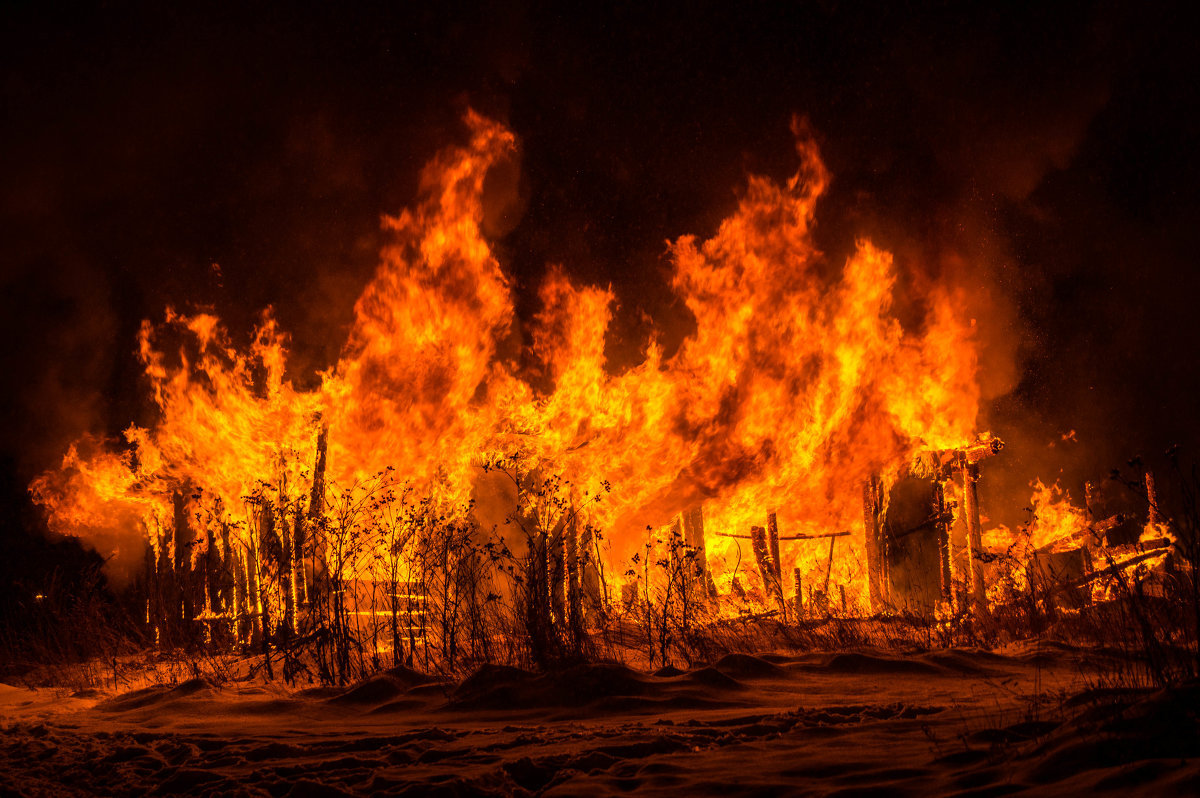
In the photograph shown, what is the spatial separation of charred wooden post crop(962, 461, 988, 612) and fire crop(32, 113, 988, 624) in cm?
112

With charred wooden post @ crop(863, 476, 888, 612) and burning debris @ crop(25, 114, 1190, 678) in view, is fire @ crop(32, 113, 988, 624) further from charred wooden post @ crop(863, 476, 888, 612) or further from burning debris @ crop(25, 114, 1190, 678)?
charred wooden post @ crop(863, 476, 888, 612)

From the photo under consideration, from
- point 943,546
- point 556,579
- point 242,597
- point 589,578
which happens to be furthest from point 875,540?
point 242,597

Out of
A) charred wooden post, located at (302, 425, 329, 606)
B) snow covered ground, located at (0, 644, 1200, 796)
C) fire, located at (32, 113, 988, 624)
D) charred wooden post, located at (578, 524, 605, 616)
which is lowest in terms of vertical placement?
snow covered ground, located at (0, 644, 1200, 796)

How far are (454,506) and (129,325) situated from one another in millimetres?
8570

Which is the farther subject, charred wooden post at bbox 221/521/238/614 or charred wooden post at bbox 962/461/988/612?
charred wooden post at bbox 221/521/238/614

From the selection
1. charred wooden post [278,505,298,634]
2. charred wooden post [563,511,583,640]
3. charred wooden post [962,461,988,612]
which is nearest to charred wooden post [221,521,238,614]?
charred wooden post [278,505,298,634]

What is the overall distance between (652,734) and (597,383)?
8784mm

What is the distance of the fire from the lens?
12.4m

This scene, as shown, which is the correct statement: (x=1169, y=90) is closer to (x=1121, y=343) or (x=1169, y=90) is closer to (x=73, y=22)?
(x=1121, y=343)

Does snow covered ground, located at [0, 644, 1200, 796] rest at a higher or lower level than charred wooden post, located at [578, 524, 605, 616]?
lower

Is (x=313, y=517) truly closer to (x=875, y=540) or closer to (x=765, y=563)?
(x=765, y=563)

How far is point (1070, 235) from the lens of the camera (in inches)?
687

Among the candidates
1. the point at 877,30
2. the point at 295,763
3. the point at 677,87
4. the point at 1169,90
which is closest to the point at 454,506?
the point at 295,763

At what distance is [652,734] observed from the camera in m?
4.66
